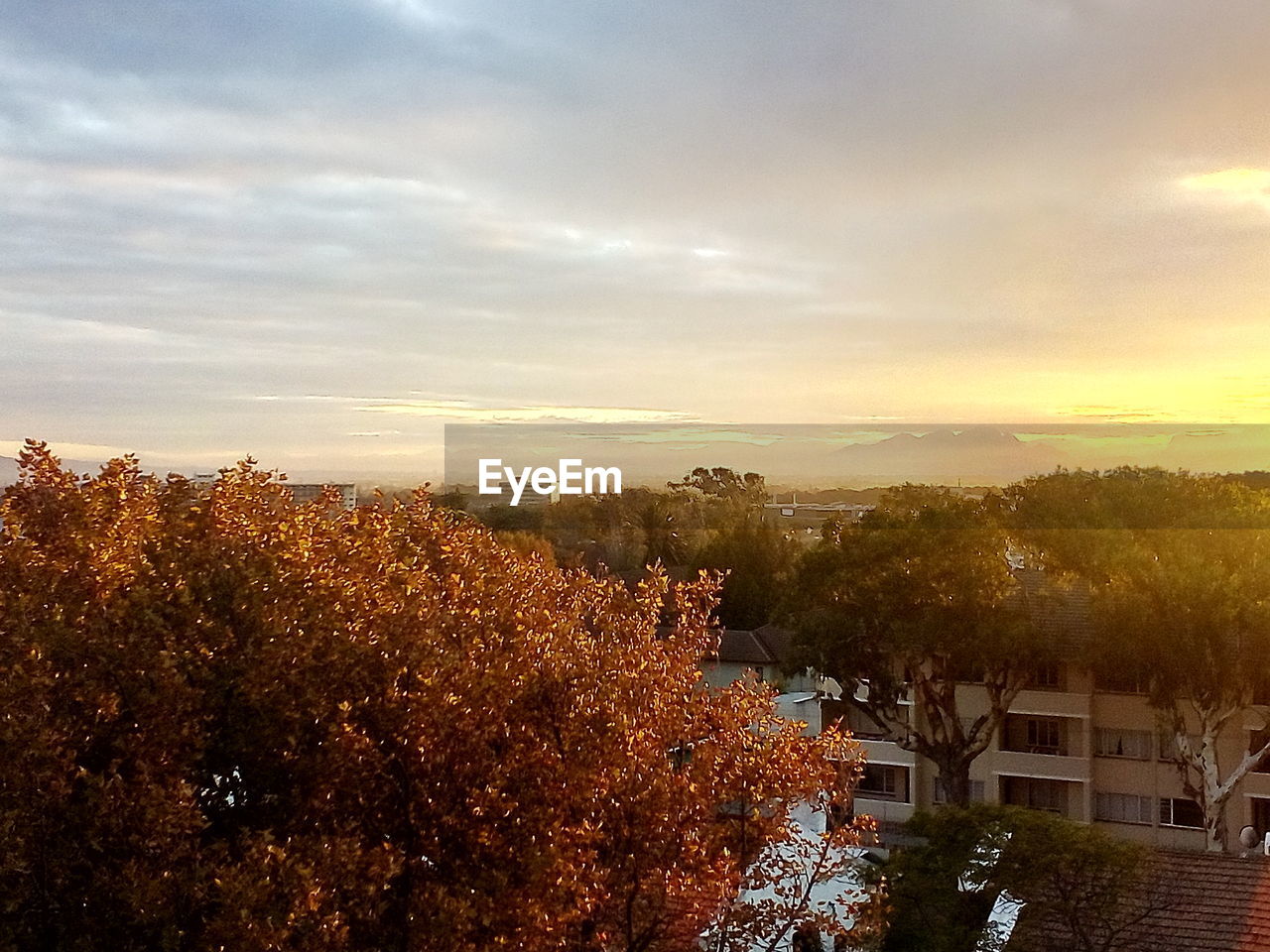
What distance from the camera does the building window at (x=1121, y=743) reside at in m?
27.2

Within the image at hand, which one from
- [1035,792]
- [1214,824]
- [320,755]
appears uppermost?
[320,755]

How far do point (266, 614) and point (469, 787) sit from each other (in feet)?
4.94

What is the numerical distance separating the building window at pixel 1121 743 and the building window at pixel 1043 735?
2.90 feet

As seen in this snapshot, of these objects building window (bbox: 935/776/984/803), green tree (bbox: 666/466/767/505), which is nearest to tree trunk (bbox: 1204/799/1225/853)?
building window (bbox: 935/776/984/803)

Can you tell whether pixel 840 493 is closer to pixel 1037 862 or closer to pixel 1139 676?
pixel 1139 676

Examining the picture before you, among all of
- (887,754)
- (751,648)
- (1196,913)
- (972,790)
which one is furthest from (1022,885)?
(751,648)

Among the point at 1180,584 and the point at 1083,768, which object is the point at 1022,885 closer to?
the point at 1180,584

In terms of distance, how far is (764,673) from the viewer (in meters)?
40.5

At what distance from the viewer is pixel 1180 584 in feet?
79.1

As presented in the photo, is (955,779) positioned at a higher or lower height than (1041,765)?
higher

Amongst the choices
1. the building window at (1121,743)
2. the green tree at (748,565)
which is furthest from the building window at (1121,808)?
the green tree at (748,565)

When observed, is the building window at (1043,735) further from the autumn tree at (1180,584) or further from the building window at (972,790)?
the autumn tree at (1180,584)

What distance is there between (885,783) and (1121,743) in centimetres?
544

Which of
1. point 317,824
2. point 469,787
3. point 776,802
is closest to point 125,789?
point 317,824
